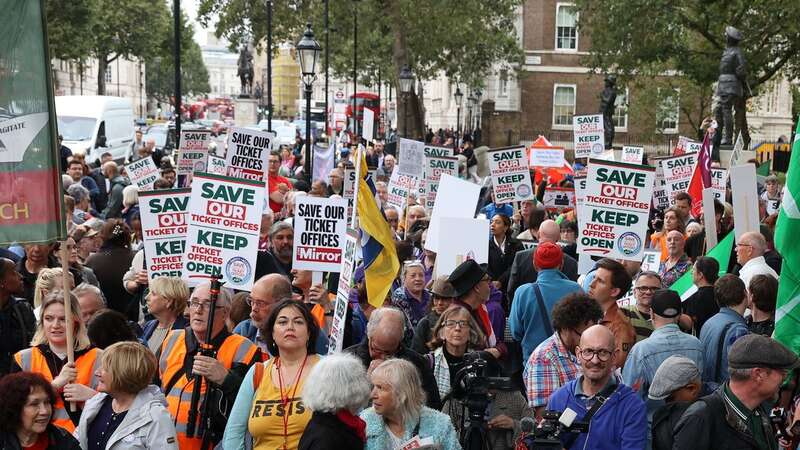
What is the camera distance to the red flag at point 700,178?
14.8 m

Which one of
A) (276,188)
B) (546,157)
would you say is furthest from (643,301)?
(546,157)

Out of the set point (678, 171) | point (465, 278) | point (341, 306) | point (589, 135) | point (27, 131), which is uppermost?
point (27, 131)

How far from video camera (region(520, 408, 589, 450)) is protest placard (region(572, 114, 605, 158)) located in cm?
1454

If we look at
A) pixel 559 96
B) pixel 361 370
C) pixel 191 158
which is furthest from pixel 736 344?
pixel 559 96

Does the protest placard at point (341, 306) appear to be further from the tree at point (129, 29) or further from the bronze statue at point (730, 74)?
the tree at point (129, 29)

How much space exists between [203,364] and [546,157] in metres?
16.3

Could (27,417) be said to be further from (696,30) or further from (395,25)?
(696,30)

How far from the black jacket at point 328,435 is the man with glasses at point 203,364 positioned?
3.42 ft

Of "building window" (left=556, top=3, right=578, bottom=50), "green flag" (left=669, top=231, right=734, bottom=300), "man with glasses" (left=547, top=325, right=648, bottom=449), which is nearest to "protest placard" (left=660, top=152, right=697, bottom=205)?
"green flag" (left=669, top=231, right=734, bottom=300)

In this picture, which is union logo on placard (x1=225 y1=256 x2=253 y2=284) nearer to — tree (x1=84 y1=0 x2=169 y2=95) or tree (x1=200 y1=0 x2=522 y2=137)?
tree (x1=200 y1=0 x2=522 y2=137)

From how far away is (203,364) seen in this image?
20.9 ft

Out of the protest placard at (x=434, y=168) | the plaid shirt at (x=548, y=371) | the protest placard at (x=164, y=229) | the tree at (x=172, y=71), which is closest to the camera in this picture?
the plaid shirt at (x=548, y=371)

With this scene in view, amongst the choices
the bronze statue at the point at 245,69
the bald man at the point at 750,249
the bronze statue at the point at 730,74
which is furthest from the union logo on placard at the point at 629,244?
the bronze statue at the point at 245,69

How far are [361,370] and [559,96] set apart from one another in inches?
2226
